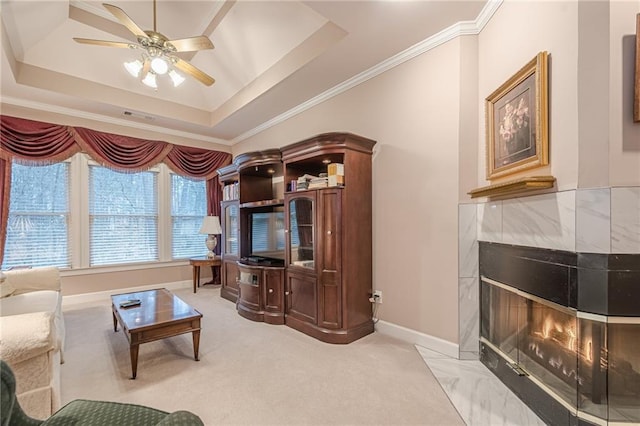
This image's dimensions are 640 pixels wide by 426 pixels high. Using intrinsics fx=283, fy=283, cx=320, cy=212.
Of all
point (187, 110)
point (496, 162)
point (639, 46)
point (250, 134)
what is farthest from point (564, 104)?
point (187, 110)

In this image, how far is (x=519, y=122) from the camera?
2.01m

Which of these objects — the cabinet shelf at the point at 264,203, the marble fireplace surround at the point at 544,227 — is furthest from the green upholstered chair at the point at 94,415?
the cabinet shelf at the point at 264,203

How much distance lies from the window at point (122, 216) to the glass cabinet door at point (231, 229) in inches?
52.5

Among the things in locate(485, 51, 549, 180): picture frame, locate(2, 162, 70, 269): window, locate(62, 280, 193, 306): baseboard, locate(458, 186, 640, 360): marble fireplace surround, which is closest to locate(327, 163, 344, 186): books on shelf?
locate(458, 186, 640, 360): marble fireplace surround

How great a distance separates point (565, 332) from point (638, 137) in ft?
3.66

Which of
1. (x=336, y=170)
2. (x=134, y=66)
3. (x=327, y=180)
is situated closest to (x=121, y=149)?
(x=134, y=66)

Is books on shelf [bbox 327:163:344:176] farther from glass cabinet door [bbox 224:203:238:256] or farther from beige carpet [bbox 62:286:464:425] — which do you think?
glass cabinet door [bbox 224:203:238:256]

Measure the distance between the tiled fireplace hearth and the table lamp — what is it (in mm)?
4491

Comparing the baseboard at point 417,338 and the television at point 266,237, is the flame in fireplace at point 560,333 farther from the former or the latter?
the television at point 266,237

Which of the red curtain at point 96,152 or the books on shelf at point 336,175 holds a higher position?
the red curtain at point 96,152

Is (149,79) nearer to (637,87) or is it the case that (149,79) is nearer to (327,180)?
(327,180)

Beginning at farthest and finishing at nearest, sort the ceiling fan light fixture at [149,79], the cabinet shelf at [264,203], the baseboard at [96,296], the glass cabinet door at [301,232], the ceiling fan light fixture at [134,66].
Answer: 1. the baseboard at [96,296]
2. the cabinet shelf at [264,203]
3. the glass cabinet door at [301,232]
4. the ceiling fan light fixture at [149,79]
5. the ceiling fan light fixture at [134,66]

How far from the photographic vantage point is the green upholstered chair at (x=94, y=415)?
0.92 m

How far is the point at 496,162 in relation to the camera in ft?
7.43
